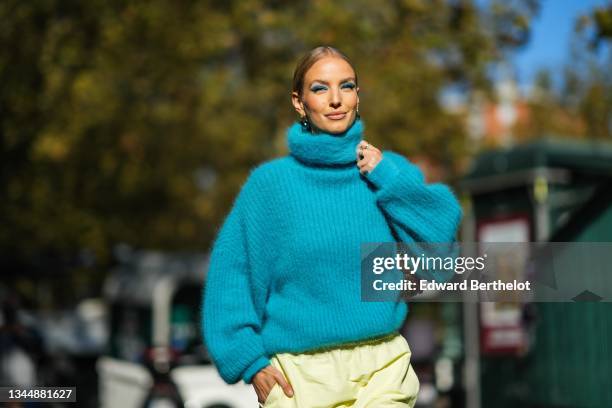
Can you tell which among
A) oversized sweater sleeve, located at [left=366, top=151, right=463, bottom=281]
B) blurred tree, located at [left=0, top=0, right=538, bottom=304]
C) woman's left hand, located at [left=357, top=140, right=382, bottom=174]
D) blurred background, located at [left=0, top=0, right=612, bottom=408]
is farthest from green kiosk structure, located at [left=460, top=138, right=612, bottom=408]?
woman's left hand, located at [left=357, top=140, right=382, bottom=174]

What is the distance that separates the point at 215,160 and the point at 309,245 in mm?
22946

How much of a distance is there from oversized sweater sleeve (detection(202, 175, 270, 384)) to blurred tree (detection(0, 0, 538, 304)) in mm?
11012

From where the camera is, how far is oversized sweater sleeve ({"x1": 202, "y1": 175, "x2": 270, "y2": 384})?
3.32 metres

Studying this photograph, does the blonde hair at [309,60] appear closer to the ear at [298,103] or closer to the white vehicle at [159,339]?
the ear at [298,103]

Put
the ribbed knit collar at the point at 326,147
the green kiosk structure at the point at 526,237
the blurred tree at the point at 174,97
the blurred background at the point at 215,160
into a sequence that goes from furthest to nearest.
A: the blurred tree at the point at 174,97, the blurred background at the point at 215,160, the green kiosk structure at the point at 526,237, the ribbed knit collar at the point at 326,147

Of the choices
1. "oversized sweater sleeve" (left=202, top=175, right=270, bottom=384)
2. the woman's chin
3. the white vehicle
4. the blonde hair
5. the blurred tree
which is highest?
the blurred tree

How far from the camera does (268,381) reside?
10.8 feet

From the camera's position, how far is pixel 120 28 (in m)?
17.2

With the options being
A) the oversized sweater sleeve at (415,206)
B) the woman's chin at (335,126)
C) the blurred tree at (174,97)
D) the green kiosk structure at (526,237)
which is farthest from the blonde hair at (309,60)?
the blurred tree at (174,97)

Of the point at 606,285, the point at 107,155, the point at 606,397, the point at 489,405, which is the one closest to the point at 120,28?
the point at 107,155

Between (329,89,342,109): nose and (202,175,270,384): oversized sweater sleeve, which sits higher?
(329,89,342,109): nose

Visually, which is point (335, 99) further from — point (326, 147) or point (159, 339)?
point (159, 339)

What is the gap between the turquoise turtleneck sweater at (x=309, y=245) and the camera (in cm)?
334

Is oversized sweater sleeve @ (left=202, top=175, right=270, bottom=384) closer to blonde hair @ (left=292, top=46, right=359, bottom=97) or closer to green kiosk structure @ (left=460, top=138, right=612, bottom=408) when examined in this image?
blonde hair @ (left=292, top=46, right=359, bottom=97)
